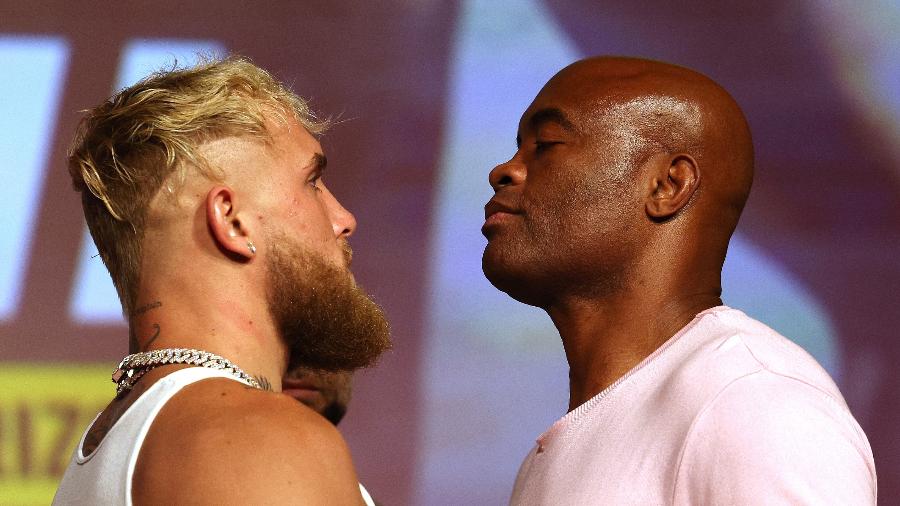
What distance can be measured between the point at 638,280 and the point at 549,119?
0.32m

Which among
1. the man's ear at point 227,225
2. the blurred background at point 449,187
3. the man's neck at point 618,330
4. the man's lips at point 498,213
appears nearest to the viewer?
the man's ear at point 227,225

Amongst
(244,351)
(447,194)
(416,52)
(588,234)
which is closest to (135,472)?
(244,351)

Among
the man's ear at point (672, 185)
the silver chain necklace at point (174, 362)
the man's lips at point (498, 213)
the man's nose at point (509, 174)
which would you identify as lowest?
the silver chain necklace at point (174, 362)

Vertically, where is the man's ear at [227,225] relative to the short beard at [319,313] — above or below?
above

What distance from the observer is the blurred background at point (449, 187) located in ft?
9.43

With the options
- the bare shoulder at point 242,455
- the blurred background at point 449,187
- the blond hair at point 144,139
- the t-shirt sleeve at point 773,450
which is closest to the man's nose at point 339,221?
the blond hair at point 144,139

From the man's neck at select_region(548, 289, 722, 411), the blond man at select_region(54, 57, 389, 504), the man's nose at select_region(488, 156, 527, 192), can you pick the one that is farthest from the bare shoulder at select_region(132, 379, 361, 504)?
the man's nose at select_region(488, 156, 527, 192)

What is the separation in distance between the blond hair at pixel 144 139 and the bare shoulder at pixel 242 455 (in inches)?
13.7

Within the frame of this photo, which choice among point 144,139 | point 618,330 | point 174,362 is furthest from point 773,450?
point 144,139

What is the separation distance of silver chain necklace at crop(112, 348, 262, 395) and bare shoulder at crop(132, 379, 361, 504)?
0.10 meters

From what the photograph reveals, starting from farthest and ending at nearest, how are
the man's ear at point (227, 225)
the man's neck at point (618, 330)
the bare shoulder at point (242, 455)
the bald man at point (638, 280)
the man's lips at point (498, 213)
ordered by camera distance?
the man's lips at point (498, 213), the man's neck at point (618, 330), the man's ear at point (227, 225), the bald man at point (638, 280), the bare shoulder at point (242, 455)

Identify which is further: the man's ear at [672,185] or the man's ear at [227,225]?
the man's ear at [672,185]

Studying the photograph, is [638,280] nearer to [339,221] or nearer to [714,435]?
[714,435]

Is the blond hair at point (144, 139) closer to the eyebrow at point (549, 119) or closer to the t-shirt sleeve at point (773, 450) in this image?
the eyebrow at point (549, 119)
